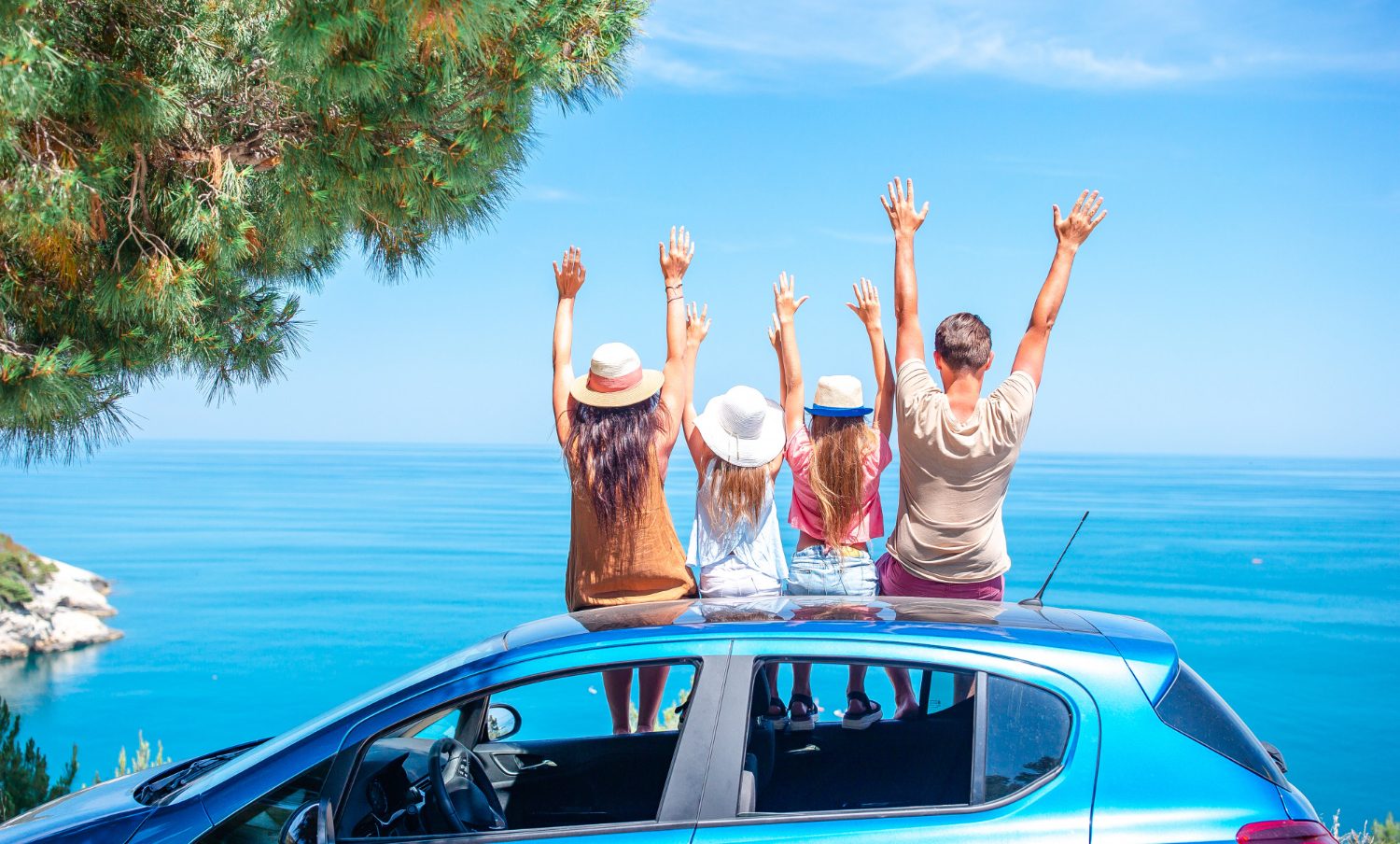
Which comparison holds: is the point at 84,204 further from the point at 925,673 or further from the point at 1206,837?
the point at 1206,837

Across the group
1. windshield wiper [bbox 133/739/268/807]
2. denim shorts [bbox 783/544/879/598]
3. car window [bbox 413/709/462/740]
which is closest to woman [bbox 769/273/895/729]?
denim shorts [bbox 783/544/879/598]

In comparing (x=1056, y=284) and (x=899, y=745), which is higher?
(x=1056, y=284)

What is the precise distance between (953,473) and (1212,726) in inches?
65.8

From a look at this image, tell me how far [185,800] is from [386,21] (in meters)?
2.68

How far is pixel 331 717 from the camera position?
9.53 ft

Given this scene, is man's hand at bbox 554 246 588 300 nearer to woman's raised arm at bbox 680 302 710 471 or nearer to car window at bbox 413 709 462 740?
woman's raised arm at bbox 680 302 710 471

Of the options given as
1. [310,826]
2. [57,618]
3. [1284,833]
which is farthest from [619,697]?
[57,618]

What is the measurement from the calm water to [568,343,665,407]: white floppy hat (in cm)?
273

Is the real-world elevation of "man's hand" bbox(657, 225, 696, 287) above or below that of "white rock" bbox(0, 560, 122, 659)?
above

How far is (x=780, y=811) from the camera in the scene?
8.73 feet

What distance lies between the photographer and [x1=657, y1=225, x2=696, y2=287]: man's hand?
4.96m

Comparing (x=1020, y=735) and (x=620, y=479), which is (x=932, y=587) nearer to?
(x=620, y=479)

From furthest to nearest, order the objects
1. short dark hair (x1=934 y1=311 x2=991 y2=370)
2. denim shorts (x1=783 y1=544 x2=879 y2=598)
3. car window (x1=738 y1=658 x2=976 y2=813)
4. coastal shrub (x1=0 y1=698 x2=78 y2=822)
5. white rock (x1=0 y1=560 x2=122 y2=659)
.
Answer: white rock (x1=0 y1=560 x2=122 y2=659) < coastal shrub (x1=0 y1=698 x2=78 y2=822) < denim shorts (x1=783 y1=544 x2=879 y2=598) < short dark hair (x1=934 y1=311 x2=991 y2=370) < car window (x1=738 y1=658 x2=976 y2=813)

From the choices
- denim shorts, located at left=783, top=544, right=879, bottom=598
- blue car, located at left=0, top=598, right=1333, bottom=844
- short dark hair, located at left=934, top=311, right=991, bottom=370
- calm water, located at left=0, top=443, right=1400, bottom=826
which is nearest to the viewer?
blue car, located at left=0, top=598, right=1333, bottom=844
